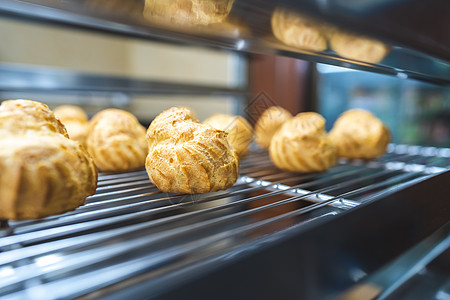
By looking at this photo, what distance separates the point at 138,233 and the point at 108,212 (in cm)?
16

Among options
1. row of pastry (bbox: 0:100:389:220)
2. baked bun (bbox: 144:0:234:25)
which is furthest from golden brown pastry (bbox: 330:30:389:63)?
row of pastry (bbox: 0:100:389:220)

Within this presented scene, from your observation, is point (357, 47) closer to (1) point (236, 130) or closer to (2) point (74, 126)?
(1) point (236, 130)

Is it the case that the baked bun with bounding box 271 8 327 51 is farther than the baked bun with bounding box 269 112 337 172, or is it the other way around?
the baked bun with bounding box 269 112 337 172

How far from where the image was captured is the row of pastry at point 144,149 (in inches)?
26.6

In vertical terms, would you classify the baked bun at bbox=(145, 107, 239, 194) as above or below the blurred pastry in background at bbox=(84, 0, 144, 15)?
below

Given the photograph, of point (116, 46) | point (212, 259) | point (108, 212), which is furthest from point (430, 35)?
point (116, 46)

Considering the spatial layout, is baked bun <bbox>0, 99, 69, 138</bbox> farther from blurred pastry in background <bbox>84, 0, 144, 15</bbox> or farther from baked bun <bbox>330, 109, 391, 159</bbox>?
baked bun <bbox>330, 109, 391, 159</bbox>

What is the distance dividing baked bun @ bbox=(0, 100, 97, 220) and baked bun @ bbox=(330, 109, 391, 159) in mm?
1177

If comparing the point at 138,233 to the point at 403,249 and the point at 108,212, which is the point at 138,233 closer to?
the point at 108,212

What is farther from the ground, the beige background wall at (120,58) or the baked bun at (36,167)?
the beige background wall at (120,58)

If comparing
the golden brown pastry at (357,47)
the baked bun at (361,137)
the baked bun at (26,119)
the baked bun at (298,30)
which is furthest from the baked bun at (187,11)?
the baked bun at (361,137)

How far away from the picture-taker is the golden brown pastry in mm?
754

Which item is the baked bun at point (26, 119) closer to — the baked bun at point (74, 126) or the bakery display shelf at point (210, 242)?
the bakery display shelf at point (210, 242)

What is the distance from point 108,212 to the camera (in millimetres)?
793
